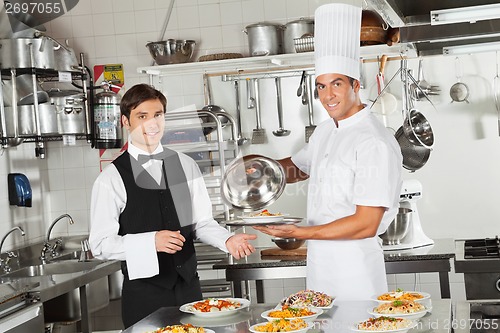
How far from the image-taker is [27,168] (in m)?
5.15

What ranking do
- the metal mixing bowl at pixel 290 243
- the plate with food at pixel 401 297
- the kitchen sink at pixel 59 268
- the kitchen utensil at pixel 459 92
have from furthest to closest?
the kitchen utensil at pixel 459 92 → the kitchen sink at pixel 59 268 → the metal mixing bowl at pixel 290 243 → the plate with food at pixel 401 297

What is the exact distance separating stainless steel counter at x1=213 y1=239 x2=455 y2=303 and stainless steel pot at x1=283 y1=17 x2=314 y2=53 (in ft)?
4.63

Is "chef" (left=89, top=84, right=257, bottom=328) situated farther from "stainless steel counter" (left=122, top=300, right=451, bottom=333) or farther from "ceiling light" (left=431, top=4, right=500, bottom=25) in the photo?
"ceiling light" (left=431, top=4, right=500, bottom=25)

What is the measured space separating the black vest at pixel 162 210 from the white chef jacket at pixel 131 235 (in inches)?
1.0

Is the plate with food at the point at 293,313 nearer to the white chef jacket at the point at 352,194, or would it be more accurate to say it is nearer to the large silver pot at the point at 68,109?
the white chef jacket at the point at 352,194

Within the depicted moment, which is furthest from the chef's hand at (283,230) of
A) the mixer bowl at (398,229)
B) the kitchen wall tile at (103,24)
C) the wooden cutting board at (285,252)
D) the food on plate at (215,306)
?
the kitchen wall tile at (103,24)

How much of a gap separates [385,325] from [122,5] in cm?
374

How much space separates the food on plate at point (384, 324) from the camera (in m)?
2.08

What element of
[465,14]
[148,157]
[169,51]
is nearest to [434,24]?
[465,14]

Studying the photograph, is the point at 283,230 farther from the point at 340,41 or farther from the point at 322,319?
the point at 340,41

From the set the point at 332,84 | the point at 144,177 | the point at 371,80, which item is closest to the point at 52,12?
the point at 371,80

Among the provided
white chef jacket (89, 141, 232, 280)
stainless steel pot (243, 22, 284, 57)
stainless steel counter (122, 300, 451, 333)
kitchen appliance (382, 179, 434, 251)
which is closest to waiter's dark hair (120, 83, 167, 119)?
white chef jacket (89, 141, 232, 280)

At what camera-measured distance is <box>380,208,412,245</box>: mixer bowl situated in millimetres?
4078

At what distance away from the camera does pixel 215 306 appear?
8.22 feet
